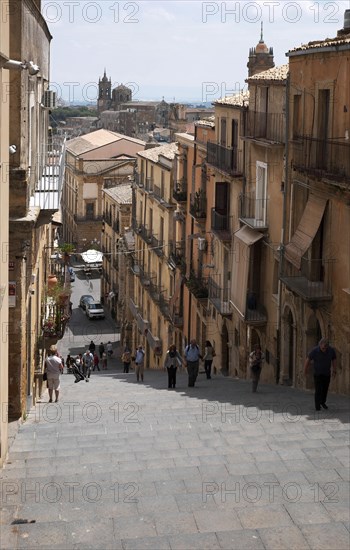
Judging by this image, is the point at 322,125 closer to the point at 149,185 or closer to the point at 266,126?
the point at 266,126

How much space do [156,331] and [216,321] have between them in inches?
399

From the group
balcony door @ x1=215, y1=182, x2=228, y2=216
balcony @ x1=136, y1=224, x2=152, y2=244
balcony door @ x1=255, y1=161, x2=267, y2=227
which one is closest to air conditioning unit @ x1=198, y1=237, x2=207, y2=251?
balcony door @ x1=215, y1=182, x2=228, y2=216

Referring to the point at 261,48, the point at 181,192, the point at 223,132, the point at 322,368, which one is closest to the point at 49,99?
the point at 223,132

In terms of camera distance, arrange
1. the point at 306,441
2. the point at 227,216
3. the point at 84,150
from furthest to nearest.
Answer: the point at 84,150
the point at 227,216
the point at 306,441

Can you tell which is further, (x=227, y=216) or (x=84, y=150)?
(x=84, y=150)

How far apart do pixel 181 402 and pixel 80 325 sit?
39.8 meters

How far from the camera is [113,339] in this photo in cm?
5409

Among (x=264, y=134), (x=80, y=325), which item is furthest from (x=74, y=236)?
(x=264, y=134)

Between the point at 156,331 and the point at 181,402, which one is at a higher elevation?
the point at 181,402

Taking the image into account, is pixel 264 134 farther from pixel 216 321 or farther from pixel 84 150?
pixel 84 150

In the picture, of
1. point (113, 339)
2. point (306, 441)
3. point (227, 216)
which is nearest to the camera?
point (306, 441)

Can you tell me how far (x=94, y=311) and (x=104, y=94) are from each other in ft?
388

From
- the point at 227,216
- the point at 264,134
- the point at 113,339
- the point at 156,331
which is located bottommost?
Answer: the point at 113,339

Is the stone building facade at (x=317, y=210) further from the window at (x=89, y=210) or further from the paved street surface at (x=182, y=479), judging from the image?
the window at (x=89, y=210)
